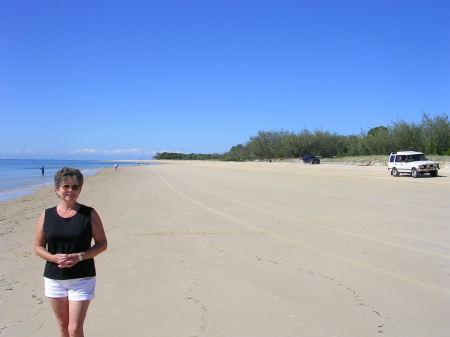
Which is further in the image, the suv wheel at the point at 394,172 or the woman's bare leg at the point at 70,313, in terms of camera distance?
the suv wheel at the point at 394,172

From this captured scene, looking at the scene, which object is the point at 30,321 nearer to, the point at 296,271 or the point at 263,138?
the point at 296,271

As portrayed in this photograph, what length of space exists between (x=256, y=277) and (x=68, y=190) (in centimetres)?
327

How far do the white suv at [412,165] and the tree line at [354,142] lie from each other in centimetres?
1953

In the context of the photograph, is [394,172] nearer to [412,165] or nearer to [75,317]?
[412,165]

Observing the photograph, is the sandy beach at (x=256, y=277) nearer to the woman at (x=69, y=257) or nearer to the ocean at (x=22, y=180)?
the woman at (x=69, y=257)

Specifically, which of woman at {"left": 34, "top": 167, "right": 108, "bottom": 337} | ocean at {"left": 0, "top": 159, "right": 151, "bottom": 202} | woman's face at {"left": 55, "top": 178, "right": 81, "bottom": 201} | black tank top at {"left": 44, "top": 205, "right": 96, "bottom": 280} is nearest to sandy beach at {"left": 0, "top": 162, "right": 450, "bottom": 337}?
woman at {"left": 34, "top": 167, "right": 108, "bottom": 337}

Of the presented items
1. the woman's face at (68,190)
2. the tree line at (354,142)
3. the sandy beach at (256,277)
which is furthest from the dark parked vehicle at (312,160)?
the woman's face at (68,190)

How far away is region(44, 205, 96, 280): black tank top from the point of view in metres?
2.85

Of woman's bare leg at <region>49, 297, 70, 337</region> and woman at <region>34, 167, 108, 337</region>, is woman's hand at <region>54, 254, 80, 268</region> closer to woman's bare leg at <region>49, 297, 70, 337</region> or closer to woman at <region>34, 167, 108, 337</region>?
woman at <region>34, 167, 108, 337</region>

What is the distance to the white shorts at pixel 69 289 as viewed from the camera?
2855mm

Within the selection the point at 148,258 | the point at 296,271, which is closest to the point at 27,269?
the point at 148,258

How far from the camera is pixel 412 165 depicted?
24953 mm

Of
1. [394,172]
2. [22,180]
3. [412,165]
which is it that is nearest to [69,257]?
[412,165]

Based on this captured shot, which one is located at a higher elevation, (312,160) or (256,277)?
(312,160)
